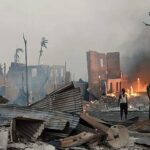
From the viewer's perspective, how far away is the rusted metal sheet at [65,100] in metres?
12.5

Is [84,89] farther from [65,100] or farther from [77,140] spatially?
[77,140]

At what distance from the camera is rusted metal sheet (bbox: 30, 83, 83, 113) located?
12531 millimetres

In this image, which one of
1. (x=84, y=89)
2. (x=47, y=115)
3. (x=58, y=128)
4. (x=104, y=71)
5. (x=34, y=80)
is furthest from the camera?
(x=104, y=71)

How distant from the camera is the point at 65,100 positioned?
1276cm

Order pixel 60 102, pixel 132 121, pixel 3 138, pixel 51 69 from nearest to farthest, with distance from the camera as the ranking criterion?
pixel 3 138 → pixel 60 102 → pixel 132 121 → pixel 51 69

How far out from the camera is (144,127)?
13.8m

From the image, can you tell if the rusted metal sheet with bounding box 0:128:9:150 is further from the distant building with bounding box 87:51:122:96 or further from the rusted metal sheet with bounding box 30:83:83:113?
the distant building with bounding box 87:51:122:96

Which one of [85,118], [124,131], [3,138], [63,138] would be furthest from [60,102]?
[3,138]

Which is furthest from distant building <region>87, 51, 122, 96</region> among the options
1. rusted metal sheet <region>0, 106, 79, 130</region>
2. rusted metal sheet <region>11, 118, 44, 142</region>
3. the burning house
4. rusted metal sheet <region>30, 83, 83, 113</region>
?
rusted metal sheet <region>11, 118, 44, 142</region>

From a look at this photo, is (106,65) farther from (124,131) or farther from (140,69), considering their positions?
(124,131)

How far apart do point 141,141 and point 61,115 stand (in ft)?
8.63

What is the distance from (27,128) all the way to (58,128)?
0.96 m

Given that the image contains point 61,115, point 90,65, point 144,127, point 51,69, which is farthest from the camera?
point 51,69

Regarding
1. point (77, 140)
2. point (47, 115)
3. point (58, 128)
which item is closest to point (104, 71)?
point (47, 115)
